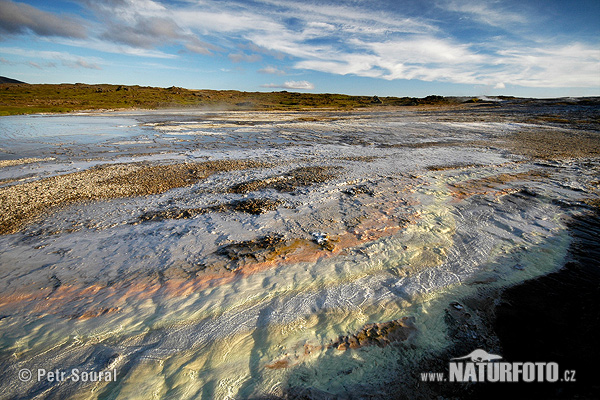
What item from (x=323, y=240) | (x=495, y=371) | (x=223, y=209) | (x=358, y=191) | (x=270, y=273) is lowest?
(x=495, y=371)

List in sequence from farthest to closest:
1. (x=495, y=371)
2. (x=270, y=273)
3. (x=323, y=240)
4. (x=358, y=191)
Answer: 1. (x=358, y=191)
2. (x=323, y=240)
3. (x=270, y=273)
4. (x=495, y=371)

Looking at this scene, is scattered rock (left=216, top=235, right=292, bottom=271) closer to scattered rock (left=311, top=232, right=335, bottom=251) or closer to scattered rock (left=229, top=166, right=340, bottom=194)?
scattered rock (left=311, top=232, right=335, bottom=251)

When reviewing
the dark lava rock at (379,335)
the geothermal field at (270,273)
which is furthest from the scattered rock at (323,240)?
the dark lava rock at (379,335)

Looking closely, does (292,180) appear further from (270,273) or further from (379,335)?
(379,335)

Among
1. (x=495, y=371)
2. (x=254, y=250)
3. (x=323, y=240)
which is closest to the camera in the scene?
(x=495, y=371)

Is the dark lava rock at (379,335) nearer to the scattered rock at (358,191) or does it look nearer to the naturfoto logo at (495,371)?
the naturfoto logo at (495,371)

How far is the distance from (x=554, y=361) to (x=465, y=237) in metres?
2.33

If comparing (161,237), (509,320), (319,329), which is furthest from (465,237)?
(161,237)

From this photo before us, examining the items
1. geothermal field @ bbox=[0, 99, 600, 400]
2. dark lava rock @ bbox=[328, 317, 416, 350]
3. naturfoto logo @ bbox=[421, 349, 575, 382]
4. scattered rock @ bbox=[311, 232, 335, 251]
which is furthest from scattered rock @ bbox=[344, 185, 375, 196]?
naturfoto logo @ bbox=[421, 349, 575, 382]

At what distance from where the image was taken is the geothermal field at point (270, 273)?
2.39 metres

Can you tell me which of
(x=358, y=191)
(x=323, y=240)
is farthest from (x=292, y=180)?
(x=323, y=240)

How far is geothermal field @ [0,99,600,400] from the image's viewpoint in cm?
239

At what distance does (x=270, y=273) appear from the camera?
11.9ft

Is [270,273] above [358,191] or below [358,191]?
below
